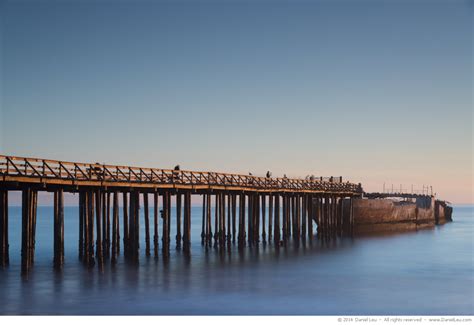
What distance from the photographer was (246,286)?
31516 mm

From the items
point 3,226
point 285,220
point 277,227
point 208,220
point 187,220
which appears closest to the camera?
point 3,226

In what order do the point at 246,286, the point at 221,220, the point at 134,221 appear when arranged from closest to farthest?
the point at 246,286 < the point at 134,221 < the point at 221,220

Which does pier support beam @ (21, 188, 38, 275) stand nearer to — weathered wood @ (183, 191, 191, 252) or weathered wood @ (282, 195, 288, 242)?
weathered wood @ (183, 191, 191, 252)

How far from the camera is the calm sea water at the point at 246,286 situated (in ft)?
87.8

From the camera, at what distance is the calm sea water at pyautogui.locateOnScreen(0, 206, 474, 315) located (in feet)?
87.8

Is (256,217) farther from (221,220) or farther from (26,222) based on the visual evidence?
(26,222)

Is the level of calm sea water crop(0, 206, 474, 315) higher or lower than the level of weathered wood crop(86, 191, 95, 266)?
lower

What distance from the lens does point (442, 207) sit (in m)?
103

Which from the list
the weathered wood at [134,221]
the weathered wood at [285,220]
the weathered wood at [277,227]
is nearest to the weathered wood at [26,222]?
the weathered wood at [134,221]

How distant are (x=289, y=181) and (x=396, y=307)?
90.9 ft

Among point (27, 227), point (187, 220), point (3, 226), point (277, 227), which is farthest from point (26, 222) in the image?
point (277, 227)

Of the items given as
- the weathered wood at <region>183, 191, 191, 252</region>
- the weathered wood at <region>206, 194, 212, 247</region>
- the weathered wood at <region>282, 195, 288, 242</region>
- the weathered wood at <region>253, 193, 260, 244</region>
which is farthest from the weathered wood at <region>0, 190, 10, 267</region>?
the weathered wood at <region>282, 195, 288, 242</region>

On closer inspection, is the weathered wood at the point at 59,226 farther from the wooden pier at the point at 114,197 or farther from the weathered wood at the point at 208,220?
the weathered wood at the point at 208,220
